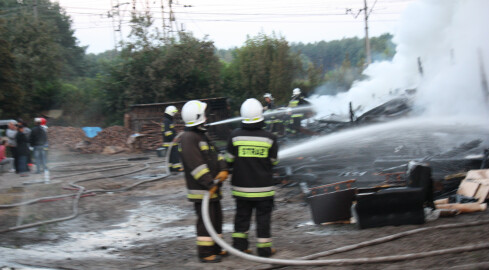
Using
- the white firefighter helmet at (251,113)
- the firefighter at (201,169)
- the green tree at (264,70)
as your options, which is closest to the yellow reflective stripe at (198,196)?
the firefighter at (201,169)

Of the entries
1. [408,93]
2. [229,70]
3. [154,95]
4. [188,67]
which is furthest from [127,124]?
[408,93]

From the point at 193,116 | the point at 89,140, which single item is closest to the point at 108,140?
the point at 89,140

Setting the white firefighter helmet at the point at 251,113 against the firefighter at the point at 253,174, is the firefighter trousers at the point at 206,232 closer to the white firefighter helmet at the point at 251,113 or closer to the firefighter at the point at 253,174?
the firefighter at the point at 253,174

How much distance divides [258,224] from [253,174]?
52cm

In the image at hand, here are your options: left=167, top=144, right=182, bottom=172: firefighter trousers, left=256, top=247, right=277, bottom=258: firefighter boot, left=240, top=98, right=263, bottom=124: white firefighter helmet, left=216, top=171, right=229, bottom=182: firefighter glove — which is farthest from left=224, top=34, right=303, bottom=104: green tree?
left=256, top=247, right=277, bottom=258: firefighter boot

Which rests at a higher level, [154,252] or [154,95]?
[154,95]

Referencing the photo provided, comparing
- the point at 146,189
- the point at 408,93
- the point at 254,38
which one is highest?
the point at 254,38

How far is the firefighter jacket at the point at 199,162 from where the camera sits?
477cm

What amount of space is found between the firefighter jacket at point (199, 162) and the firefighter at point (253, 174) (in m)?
0.17

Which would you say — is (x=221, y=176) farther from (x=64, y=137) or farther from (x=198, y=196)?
(x=64, y=137)

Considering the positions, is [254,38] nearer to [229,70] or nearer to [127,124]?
[229,70]

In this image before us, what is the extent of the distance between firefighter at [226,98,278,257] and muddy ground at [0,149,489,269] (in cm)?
25

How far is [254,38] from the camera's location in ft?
88.1

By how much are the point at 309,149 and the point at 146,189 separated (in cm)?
553
